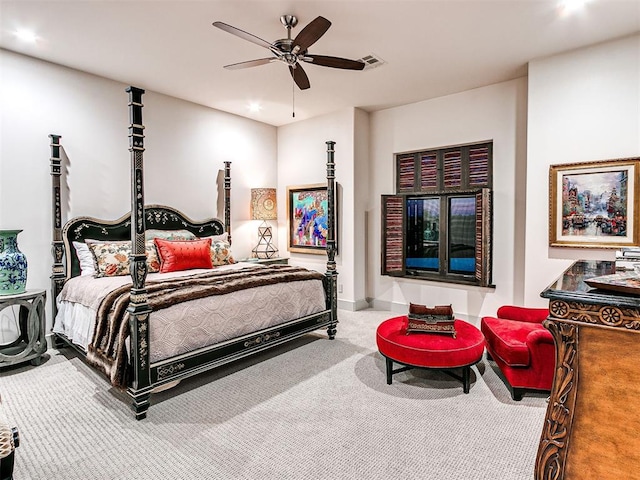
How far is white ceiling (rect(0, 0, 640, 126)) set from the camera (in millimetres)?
2787

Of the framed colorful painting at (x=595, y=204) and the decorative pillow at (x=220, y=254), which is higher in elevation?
the framed colorful painting at (x=595, y=204)

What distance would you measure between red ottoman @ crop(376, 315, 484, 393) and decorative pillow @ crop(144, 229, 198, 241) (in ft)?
9.61

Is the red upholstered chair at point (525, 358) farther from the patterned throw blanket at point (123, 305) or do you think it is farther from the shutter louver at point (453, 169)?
the shutter louver at point (453, 169)

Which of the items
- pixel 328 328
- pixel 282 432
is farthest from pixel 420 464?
pixel 328 328

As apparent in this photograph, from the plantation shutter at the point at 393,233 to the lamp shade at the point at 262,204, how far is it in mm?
1832

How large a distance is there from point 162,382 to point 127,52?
124 inches

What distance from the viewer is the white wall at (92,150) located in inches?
139

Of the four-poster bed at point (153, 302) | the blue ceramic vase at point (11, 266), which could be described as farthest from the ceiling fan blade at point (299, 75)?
the blue ceramic vase at point (11, 266)

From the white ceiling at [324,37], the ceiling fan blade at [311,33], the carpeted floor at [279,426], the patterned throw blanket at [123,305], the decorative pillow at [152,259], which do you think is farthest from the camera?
the decorative pillow at [152,259]

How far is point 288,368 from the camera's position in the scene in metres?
3.29

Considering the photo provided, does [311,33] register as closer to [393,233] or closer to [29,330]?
[393,233]

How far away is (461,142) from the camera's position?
462 cm

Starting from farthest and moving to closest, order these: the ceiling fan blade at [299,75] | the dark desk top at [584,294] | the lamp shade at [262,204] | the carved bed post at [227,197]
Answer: the lamp shade at [262,204], the carved bed post at [227,197], the ceiling fan blade at [299,75], the dark desk top at [584,294]

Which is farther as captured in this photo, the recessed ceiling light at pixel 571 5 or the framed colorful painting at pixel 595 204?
the framed colorful painting at pixel 595 204
